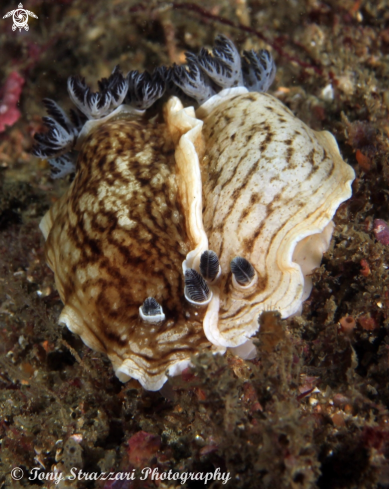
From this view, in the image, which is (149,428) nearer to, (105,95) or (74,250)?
(74,250)

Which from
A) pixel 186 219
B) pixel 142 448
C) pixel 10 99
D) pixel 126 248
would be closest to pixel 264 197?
pixel 186 219

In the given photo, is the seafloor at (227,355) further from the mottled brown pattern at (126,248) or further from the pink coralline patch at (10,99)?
the mottled brown pattern at (126,248)

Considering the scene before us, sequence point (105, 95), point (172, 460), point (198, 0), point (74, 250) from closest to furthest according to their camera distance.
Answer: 1. point (172, 460)
2. point (74, 250)
3. point (105, 95)
4. point (198, 0)

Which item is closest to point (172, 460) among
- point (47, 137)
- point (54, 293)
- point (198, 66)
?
point (54, 293)

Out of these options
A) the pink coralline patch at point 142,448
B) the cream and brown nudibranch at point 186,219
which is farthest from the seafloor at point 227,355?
the cream and brown nudibranch at point 186,219

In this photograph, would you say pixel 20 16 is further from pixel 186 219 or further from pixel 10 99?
pixel 186 219

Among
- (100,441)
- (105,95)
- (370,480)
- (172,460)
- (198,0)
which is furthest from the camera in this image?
(198,0)

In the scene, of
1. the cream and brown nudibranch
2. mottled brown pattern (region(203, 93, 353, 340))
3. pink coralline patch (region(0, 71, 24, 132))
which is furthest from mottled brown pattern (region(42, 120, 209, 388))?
pink coralline patch (region(0, 71, 24, 132))
